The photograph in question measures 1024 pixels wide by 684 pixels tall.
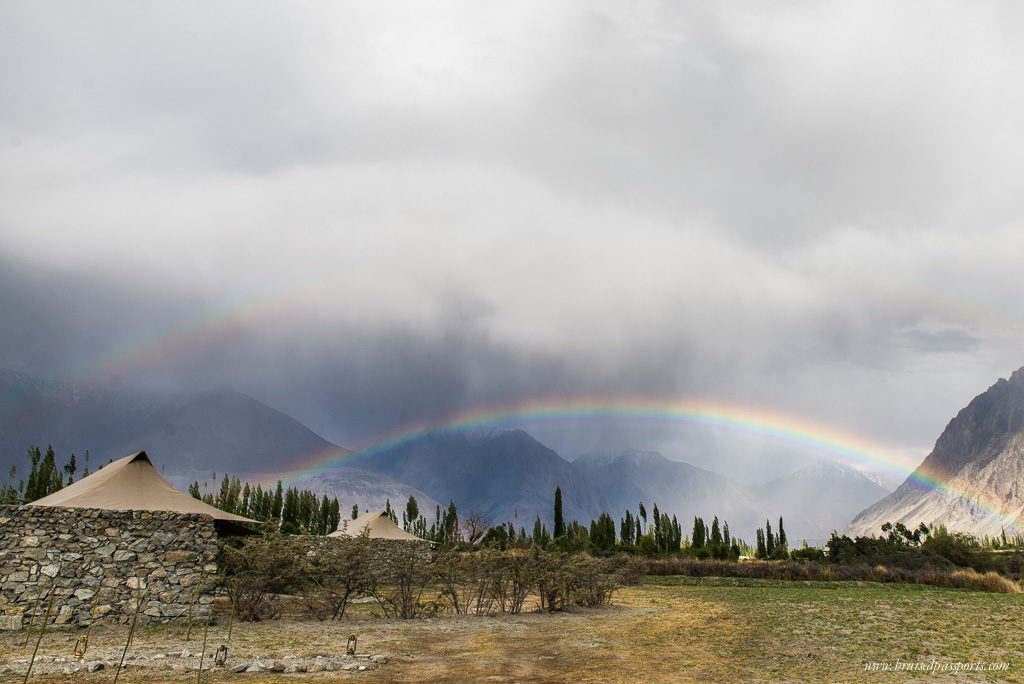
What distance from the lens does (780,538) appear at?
73.8 meters

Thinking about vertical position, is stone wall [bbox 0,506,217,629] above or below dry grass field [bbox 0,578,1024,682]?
above

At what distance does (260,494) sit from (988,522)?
566ft

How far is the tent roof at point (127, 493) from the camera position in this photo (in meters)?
16.6

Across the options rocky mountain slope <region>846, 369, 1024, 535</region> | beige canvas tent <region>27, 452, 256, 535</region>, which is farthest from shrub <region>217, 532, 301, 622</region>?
rocky mountain slope <region>846, 369, 1024, 535</region>

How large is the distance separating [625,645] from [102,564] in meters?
12.0

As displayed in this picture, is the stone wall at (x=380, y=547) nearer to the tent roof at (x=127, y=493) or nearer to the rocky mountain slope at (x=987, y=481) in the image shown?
the tent roof at (x=127, y=493)

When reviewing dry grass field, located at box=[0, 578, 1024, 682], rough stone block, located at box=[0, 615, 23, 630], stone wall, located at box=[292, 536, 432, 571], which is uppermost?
stone wall, located at box=[292, 536, 432, 571]

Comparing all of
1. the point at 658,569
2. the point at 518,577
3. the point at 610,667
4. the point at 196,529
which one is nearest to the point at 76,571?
the point at 196,529

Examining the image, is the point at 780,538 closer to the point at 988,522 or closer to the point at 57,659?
the point at 57,659

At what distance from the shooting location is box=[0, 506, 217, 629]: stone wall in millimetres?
14031

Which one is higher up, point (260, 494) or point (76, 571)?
point (260, 494)

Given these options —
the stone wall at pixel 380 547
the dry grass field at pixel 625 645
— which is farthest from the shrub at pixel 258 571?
the stone wall at pixel 380 547

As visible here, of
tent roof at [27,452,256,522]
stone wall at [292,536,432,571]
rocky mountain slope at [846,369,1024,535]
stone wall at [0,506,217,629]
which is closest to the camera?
stone wall at [0,506,217,629]

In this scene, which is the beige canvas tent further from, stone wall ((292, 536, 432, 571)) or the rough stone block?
stone wall ((292, 536, 432, 571))
